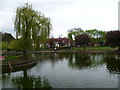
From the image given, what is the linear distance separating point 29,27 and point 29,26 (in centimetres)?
17

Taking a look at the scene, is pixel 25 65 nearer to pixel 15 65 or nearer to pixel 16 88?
pixel 15 65

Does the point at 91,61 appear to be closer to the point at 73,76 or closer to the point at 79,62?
the point at 79,62

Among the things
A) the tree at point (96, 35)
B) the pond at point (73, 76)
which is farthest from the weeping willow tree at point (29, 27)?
the tree at point (96, 35)

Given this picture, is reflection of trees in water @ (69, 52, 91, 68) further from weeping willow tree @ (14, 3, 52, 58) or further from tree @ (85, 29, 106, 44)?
tree @ (85, 29, 106, 44)

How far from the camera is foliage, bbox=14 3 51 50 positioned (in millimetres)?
25422

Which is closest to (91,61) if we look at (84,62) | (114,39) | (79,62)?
(84,62)

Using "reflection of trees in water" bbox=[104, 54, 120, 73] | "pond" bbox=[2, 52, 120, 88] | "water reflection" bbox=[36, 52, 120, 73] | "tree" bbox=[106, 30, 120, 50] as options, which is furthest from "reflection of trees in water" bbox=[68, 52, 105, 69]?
"tree" bbox=[106, 30, 120, 50]

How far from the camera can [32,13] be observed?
25844 mm

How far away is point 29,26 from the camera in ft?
84.2

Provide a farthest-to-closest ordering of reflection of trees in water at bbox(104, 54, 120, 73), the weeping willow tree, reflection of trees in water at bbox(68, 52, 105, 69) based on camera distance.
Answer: the weeping willow tree
reflection of trees in water at bbox(68, 52, 105, 69)
reflection of trees in water at bbox(104, 54, 120, 73)

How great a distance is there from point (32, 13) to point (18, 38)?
5004mm

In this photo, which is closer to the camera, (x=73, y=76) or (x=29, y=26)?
(x=73, y=76)

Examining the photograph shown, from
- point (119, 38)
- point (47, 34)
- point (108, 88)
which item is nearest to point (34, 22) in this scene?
point (47, 34)

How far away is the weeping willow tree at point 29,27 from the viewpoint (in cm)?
2542
